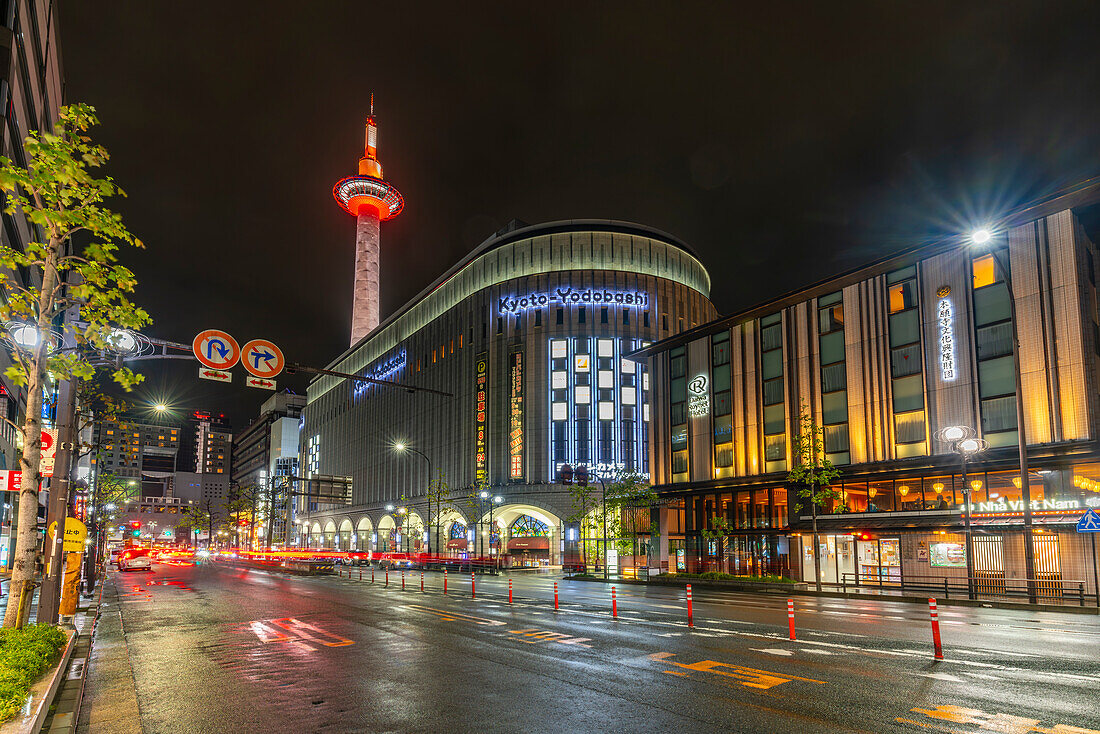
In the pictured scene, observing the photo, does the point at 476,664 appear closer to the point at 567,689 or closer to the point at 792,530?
the point at 567,689

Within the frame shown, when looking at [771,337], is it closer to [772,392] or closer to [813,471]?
[772,392]

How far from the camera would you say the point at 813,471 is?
39.1 m

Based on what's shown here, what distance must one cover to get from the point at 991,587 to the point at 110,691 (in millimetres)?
33606

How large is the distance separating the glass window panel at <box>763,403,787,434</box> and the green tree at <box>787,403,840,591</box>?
2484 millimetres

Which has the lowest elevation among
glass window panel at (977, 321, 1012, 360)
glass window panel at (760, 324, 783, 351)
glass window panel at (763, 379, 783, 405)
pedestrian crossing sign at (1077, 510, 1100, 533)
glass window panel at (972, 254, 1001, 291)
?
pedestrian crossing sign at (1077, 510, 1100, 533)

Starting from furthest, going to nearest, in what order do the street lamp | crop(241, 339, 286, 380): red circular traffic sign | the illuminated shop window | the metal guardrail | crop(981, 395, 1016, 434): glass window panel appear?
the illuminated shop window, crop(981, 395, 1016, 434): glass window panel, the street lamp, the metal guardrail, crop(241, 339, 286, 380): red circular traffic sign

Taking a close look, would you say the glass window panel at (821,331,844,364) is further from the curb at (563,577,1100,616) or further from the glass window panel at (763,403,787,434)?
the curb at (563,577,1100,616)

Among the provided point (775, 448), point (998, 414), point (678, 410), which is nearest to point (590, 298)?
point (678, 410)

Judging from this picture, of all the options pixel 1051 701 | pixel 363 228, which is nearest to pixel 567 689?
pixel 1051 701

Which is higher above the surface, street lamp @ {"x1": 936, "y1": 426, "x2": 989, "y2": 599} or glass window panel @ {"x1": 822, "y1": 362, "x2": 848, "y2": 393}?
glass window panel @ {"x1": 822, "y1": 362, "x2": 848, "y2": 393}

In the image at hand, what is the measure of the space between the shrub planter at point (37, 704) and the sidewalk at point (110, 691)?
512mm

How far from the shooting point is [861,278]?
42406 mm

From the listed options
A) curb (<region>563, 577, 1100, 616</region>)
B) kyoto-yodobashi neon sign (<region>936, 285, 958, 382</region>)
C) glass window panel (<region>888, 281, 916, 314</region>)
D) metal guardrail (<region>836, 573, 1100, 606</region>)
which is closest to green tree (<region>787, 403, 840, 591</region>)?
curb (<region>563, 577, 1100, 616</region>)

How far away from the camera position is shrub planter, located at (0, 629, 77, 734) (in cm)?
742
